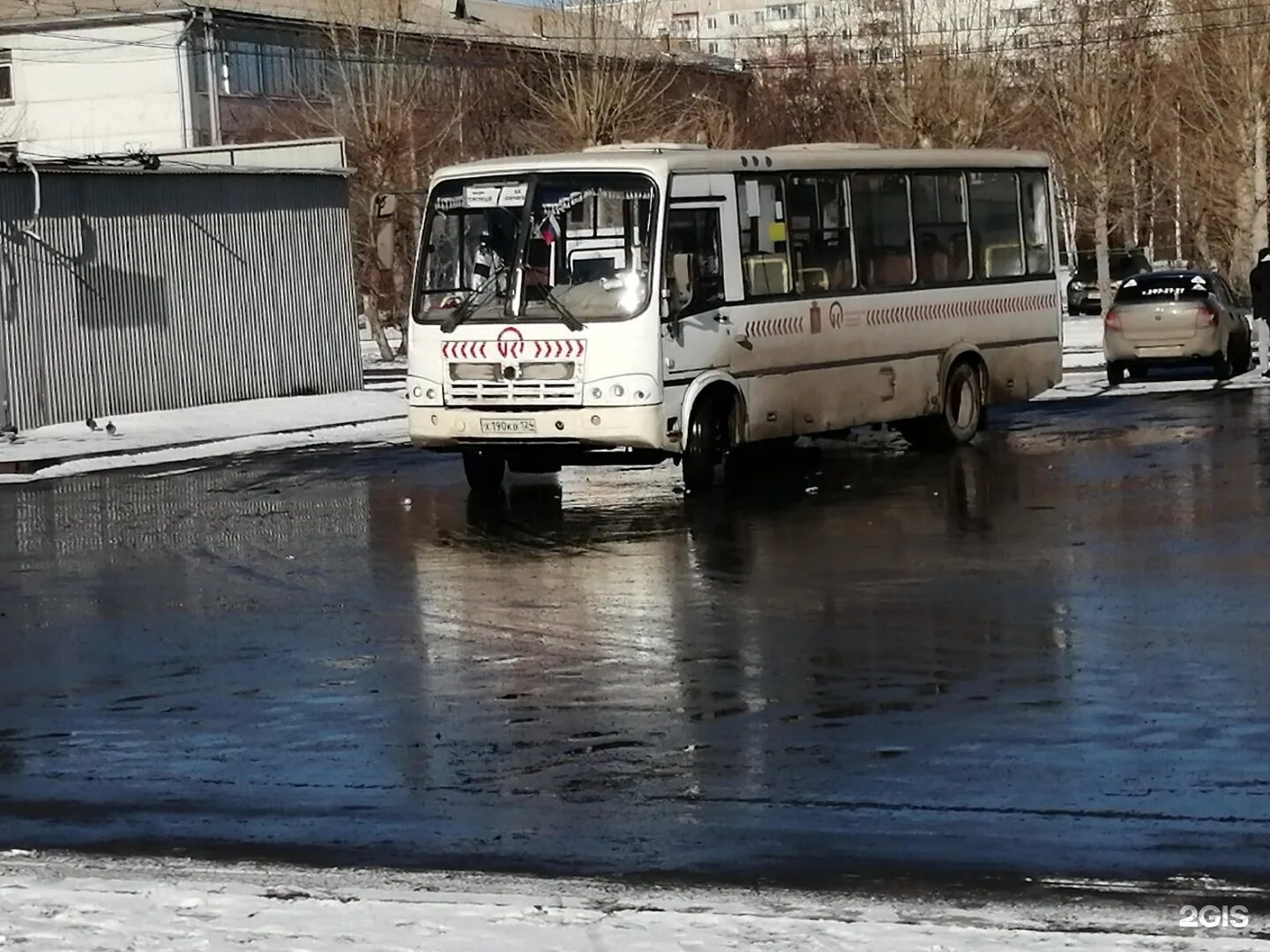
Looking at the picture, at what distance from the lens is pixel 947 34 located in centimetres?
6450

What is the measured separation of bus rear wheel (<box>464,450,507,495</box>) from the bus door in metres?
1.82

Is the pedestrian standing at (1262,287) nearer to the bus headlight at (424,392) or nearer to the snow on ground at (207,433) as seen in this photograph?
the snow on ground at (207,433)

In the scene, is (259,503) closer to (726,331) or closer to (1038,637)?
(726,331)

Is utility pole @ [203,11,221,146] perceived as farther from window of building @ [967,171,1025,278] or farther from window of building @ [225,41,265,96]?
window of building @ [967,171,1025,278]

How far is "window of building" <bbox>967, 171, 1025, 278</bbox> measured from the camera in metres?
23.2

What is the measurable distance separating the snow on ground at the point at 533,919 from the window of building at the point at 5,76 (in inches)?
2719

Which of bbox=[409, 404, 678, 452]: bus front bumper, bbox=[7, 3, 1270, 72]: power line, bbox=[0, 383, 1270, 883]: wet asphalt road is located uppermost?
bbox=[7, 3, 1270, 72]: power line

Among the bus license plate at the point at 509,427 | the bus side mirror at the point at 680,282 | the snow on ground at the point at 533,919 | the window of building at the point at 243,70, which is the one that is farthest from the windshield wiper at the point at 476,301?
the window of building at the point at 243,70

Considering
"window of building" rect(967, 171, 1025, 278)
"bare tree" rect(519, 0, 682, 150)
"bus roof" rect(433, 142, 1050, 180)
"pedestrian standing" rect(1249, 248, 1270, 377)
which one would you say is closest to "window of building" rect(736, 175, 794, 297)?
"bus roof" rect(433, 142, 1050, 180)

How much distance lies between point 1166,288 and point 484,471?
48.3 feet

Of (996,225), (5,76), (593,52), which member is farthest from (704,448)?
(5,76)

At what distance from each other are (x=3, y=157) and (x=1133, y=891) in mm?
23643

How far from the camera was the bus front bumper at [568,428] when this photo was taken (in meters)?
18.1

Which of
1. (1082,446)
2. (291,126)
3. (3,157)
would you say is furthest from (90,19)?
(1082,446)
